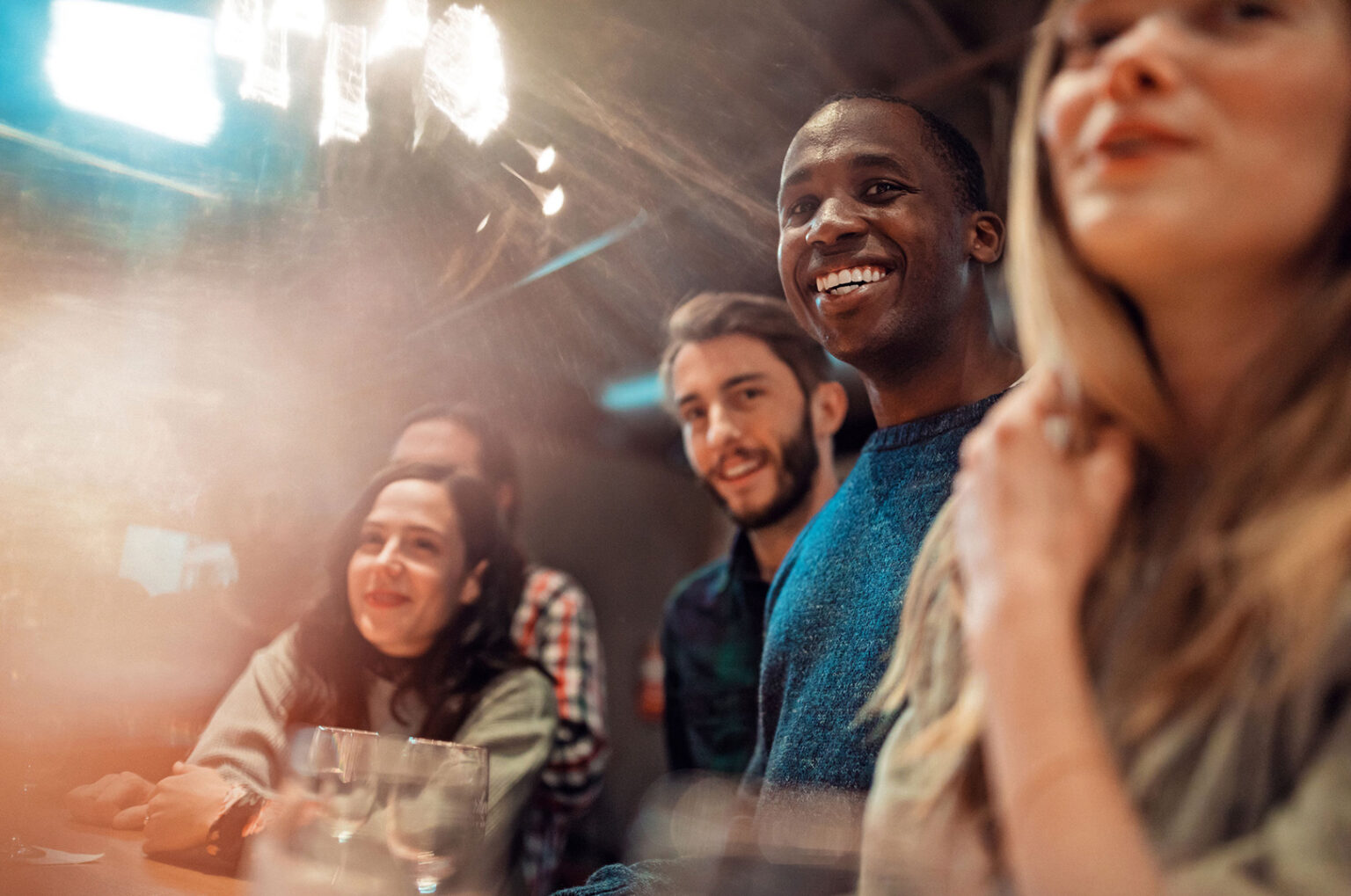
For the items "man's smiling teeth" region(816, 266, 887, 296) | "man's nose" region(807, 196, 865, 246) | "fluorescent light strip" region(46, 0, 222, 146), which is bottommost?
"man's smiling teeth" region(816, 266, 887, 296)

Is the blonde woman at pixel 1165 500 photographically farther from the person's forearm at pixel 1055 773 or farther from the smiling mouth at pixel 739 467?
the smiling mouth at pixel 739 467

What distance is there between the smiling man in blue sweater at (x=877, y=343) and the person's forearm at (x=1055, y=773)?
1.12ft

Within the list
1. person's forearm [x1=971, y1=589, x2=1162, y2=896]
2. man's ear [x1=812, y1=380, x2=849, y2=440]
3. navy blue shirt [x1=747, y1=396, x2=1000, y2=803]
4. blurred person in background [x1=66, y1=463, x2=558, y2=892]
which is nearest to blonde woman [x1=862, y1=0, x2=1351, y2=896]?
person's forearm [x1=971, y1=589, x2=1162, y2=896]

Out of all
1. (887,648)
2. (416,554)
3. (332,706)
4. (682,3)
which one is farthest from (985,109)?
(332,706)

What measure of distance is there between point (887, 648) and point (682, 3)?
0.72 metres

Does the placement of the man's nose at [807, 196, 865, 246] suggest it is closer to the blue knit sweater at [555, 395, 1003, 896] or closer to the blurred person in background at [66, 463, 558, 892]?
the blue knit sweater at [555, 395, 1003, 896]

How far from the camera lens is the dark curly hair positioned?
3.40ft

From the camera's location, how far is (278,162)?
1.10 m

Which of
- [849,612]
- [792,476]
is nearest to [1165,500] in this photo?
[849,612]

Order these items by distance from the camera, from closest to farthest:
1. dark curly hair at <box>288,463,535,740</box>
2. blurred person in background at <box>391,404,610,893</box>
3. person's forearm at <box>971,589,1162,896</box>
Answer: person's forearm at <box>971,589,1162,896</box>
dark curly hair at <box>288,463,535,740</box>
blurred person in background at <box>391,404,610,893</box>

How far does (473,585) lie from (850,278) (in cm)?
59

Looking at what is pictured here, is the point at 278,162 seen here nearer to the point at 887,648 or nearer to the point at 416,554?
the point at 416,554

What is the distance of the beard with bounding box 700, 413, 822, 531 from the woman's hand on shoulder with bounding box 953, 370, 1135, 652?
769mm

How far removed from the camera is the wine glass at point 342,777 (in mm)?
771
